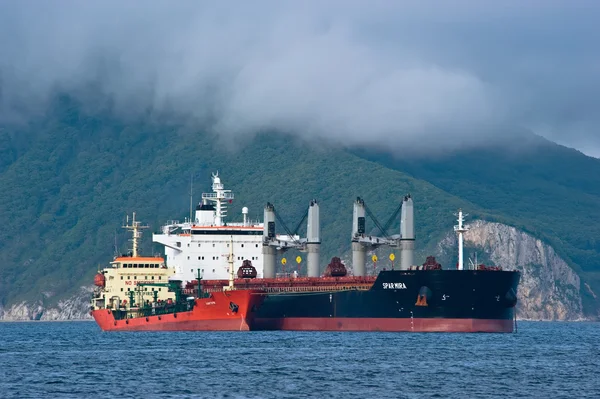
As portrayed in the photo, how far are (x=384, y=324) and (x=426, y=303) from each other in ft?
16.1

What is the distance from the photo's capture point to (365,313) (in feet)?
349

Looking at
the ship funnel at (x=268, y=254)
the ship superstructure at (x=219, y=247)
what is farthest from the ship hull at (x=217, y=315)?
the ship funnel at (x=268, y=254)

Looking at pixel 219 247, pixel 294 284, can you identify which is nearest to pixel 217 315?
pixel 294 284

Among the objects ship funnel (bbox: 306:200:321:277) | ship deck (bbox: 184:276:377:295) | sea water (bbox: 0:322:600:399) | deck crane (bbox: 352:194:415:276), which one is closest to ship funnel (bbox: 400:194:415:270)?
deck crane (bbox: 352:194:415:276)

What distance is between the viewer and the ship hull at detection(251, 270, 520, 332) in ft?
331

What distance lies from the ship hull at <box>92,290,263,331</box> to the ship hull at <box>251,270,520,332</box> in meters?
5.23

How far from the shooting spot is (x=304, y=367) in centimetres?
7338

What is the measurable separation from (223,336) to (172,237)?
2048cm

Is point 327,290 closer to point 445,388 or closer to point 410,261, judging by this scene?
point 410,261

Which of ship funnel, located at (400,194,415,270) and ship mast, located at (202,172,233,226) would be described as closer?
ship funnel, located at (400,194,415,270)

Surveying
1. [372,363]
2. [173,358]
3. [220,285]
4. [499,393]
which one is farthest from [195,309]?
[499,393]

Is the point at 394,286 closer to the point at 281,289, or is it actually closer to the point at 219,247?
the point at 281,289

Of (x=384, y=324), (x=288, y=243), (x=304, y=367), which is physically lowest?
(x=304, y=367)

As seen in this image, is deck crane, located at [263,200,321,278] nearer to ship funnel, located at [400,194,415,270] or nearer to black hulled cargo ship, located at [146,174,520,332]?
black hulled cargo ship, located at [146,174,520,332]
